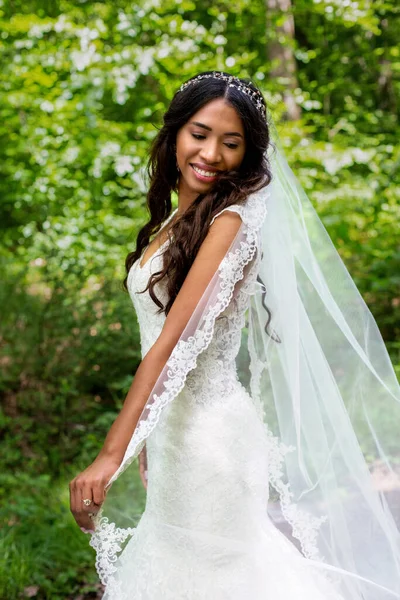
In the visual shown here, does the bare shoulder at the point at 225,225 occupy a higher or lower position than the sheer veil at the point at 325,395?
higher

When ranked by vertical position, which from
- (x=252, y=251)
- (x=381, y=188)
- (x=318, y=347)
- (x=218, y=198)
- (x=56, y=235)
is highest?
(x=381, y=188)

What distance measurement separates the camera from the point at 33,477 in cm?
471

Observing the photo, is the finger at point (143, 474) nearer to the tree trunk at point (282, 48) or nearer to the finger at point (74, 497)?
the finger at point (74, 497)

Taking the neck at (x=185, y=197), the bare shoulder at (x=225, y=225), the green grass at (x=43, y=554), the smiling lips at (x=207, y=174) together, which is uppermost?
the smiling lips at (x=207, y=174)

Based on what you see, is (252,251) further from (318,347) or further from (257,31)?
(257,31)

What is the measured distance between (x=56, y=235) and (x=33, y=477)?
2.23 m

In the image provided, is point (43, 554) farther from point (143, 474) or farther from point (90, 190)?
point (90, 190)

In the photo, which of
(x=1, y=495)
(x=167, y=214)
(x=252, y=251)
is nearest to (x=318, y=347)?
(x=252, y=251)

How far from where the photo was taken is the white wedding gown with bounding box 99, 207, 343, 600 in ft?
6.18

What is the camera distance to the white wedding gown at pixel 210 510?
188cm

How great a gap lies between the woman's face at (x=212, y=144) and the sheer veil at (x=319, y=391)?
0.52ft

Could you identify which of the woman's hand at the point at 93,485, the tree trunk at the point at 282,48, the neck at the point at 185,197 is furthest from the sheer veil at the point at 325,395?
the tree trunk at the point at 282,48

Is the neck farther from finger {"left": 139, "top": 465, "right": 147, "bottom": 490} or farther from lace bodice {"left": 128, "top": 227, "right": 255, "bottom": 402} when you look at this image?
finger {"left": 139, "top": 465, "right": 147, "bottom": 490}

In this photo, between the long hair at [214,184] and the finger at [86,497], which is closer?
the finger at [86,497]
